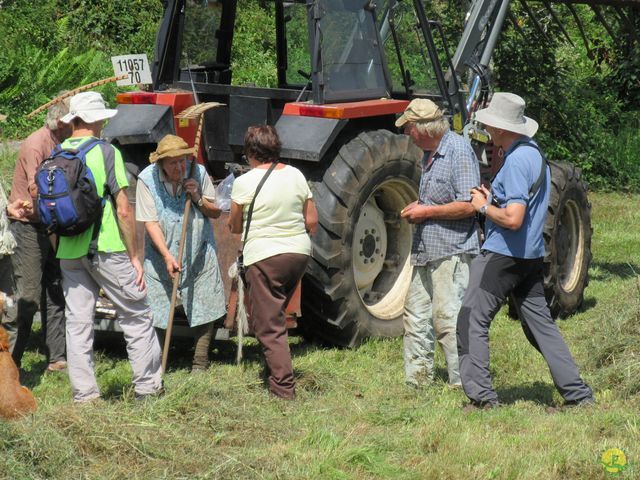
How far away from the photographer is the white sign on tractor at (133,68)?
7742 millimetres

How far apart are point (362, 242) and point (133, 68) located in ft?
6.70

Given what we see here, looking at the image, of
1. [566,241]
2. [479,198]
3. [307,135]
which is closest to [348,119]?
[307,135]

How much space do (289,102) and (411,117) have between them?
1.79 m

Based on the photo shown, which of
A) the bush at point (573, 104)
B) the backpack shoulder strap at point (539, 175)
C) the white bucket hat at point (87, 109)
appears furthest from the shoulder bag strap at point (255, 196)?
the bush at point (573, 104)

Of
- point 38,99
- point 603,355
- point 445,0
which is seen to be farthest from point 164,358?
point 38,99

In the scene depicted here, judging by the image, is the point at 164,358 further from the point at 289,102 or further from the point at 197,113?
the point at 289,102

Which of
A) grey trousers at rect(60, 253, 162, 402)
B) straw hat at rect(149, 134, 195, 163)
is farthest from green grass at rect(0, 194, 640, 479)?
straw hat at rect(149, 134, 195, 163)

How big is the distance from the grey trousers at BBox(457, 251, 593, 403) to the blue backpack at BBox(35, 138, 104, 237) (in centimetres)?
207

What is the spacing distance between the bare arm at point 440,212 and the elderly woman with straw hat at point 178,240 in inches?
51.0

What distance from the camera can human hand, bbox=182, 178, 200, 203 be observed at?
6758 millimetres

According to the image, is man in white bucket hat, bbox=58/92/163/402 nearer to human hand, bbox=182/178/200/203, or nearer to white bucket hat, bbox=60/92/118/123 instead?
white bucket hat, bbox=60/92/118/123

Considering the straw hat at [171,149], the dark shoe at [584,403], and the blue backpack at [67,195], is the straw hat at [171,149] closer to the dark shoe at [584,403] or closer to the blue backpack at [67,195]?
the blue backpack at [67,195]

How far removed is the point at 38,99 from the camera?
15.1 metres

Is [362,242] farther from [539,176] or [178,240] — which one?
[539,176]
